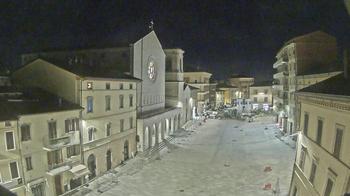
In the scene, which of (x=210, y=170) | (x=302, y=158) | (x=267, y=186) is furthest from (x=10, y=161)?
(x=267, y=186)

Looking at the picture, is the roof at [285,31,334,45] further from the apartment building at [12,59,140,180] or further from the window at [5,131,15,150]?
the window at [5,131,15,150]

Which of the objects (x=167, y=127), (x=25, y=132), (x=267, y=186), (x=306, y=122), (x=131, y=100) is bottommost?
(x=267, y=186)

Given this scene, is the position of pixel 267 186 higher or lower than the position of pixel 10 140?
lower

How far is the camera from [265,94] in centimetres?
10988

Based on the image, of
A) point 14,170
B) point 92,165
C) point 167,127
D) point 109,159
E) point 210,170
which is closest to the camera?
point 14,170

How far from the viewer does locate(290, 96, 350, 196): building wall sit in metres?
13.9

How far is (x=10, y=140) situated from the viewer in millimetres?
21859

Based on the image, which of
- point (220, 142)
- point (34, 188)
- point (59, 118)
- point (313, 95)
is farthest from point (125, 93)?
point (313, 95)

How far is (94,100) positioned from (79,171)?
7266 millimetres

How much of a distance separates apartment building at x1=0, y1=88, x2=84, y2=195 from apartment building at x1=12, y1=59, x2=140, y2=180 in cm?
129

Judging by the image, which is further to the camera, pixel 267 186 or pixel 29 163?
pixel 267 186

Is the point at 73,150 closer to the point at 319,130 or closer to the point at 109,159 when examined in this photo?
the point at 109,159

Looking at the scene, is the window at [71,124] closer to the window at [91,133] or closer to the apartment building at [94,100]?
the apartment building at [94,100]

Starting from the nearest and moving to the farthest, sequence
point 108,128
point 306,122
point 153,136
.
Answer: point 306,122 < point 108,128 < point 153,136
